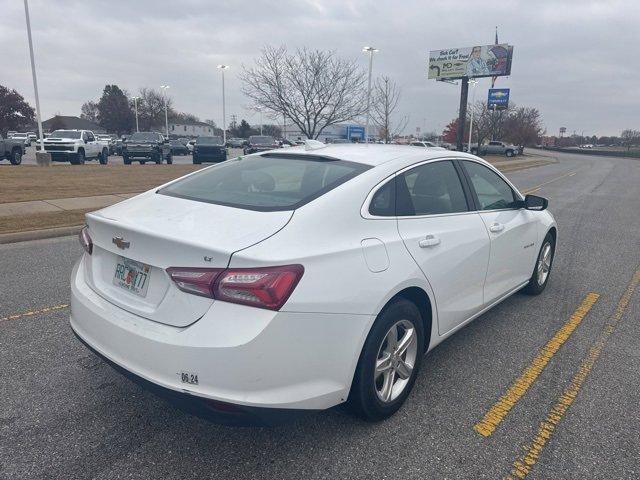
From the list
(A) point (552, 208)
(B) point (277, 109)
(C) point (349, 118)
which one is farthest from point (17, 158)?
(A) point (552, 208)

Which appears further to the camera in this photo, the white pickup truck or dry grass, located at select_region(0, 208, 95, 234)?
the white pickup truck

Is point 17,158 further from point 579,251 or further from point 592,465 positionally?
point 592,465

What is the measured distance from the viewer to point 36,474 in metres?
2.28

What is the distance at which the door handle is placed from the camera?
289 centimetres

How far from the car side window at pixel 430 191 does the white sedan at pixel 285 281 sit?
0.01 metres

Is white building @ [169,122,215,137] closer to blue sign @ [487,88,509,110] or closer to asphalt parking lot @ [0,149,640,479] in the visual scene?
blue sign @ [487,88,509,110]

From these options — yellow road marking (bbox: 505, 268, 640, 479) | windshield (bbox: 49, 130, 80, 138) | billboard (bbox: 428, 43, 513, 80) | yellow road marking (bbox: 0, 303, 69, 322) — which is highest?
billboard (bbox: 428, 43, 513, 80)

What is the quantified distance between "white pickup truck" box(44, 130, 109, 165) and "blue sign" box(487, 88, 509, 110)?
4559 cm

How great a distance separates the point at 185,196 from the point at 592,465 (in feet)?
9.07

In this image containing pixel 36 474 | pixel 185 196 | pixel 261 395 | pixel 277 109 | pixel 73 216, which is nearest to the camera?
pixel 261 395

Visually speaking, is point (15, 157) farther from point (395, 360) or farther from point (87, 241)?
point (395, 360)

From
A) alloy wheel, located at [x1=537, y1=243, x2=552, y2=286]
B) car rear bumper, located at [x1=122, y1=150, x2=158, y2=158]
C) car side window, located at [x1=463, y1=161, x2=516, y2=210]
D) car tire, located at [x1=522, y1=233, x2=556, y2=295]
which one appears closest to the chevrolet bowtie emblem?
car side window, located at [x1=463, y1=161, x2=516, y2=210]

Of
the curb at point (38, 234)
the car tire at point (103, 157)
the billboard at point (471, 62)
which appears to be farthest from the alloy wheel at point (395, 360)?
the billboard at point (471, 62)

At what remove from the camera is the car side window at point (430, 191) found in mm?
3008
